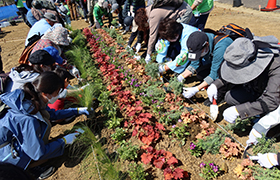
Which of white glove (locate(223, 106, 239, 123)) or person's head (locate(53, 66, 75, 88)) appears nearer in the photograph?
white glove (locate(223, 106, 239, 123))

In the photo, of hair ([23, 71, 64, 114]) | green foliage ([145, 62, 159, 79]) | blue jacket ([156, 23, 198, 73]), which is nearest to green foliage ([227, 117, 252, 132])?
blue jacket ([156, 23, 198, 73])

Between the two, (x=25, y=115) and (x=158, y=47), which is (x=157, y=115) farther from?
(x=25, y=115)

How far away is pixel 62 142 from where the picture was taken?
6.28 ft

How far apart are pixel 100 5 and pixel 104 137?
538 cm

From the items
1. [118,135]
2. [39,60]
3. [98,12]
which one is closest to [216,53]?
[118,135]

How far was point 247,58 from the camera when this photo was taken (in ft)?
5.01

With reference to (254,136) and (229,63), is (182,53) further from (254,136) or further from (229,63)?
(254,136)

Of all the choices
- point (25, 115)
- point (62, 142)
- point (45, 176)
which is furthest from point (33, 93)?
point (45, 176)

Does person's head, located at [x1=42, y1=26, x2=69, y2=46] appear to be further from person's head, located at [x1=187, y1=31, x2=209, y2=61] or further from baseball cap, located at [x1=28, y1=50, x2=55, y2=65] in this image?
person's head, located at [x1=187, y1=31, x2=209, y2=61]

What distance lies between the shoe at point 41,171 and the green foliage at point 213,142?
5.64ft

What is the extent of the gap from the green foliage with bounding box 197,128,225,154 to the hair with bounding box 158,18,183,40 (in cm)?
158

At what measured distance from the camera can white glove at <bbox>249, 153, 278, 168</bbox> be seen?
143cm

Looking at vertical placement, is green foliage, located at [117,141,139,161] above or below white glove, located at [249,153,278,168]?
below

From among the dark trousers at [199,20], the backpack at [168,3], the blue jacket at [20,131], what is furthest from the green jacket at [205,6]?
the blue jacket at [20,131]
